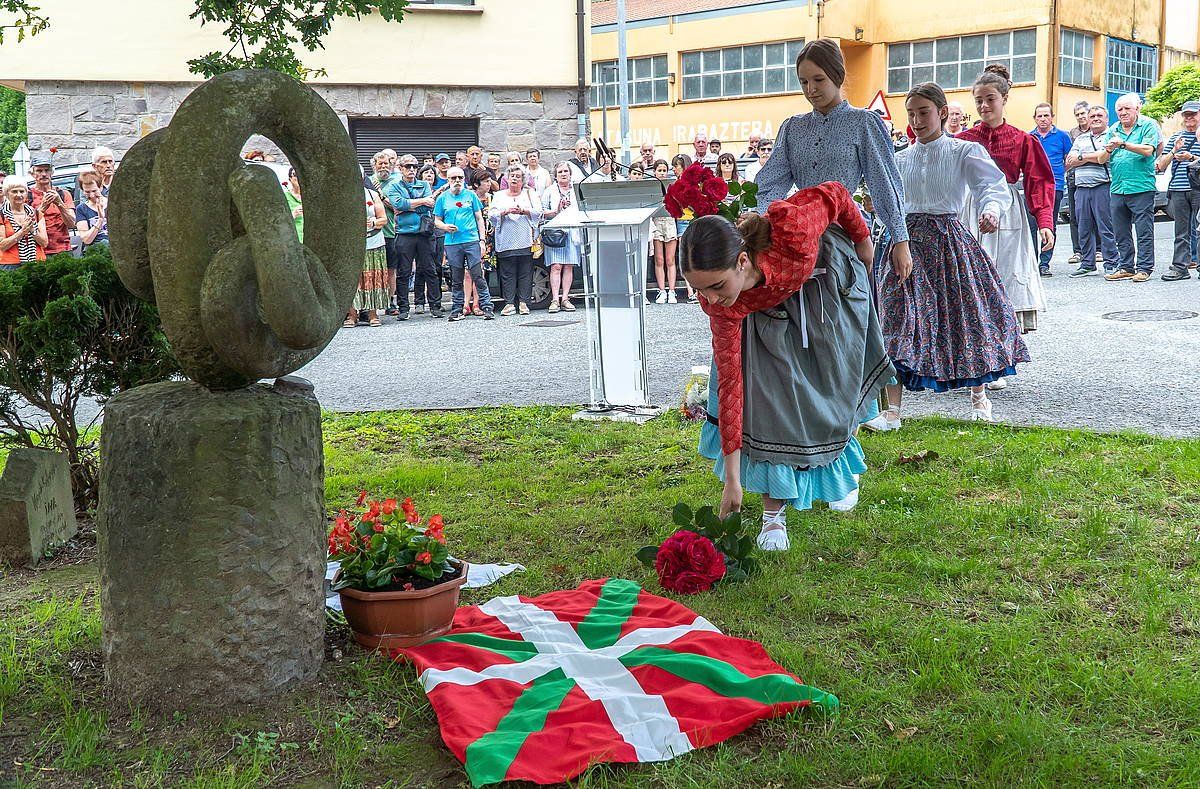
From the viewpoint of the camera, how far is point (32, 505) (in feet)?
15.6

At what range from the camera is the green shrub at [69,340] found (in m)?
4.88

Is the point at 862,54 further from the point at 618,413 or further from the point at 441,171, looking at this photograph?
the point at 618,413

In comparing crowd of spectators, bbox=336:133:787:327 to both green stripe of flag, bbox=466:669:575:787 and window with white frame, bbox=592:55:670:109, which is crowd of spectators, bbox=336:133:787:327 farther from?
window with white frame, bbox=592:55:670:109

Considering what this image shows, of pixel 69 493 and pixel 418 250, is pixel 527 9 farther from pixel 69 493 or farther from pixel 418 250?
pixel 69 493

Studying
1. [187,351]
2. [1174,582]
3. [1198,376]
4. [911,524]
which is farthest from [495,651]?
[1198,376]

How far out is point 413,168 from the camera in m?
14.0

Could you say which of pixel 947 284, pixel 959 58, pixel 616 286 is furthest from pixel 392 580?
pixel 959 58

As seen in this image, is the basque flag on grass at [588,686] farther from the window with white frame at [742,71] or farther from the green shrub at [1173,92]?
the green shrub at [1173,92]

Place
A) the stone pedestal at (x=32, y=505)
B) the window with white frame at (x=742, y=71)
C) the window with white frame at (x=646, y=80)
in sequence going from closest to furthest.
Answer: the stone pedestal at (x=32, y=505) → the window with white frame at (x=742, y=71) → the window with white frame at (x=646, y=80)

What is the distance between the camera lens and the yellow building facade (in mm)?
32875

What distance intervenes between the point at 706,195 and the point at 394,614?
2.12m

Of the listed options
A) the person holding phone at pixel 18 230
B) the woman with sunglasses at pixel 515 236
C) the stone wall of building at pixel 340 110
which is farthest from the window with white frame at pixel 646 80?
the person holding phone at pixel 18 230

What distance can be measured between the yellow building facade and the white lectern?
81.8 ft

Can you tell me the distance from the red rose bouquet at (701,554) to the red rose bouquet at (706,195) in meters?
1.23
